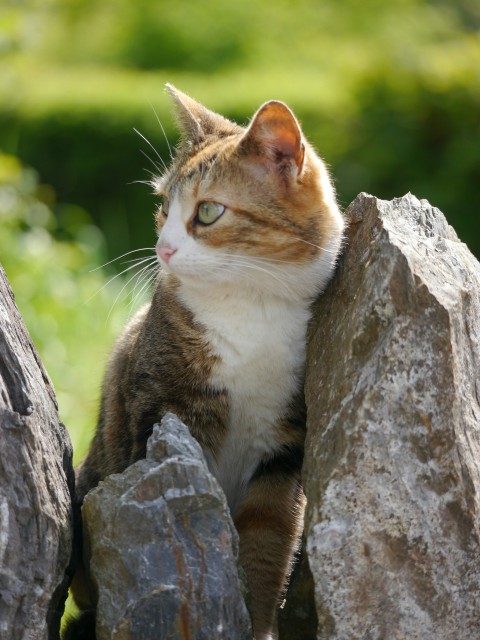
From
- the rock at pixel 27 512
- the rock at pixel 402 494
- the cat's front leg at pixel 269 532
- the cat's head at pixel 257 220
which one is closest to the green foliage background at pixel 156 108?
the cat's front leg at pixel 269 532

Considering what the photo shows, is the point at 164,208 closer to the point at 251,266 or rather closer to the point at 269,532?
the point at 251,266

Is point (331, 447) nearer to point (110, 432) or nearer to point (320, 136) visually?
point (110, 432)

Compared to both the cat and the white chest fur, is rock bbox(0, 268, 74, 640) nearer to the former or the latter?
the cat

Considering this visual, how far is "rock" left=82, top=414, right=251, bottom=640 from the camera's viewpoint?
225 cm

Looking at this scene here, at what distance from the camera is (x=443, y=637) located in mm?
2248

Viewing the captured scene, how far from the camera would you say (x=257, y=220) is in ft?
8.87

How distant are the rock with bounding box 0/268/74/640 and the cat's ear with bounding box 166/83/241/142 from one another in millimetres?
942

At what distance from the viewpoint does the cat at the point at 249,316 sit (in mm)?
2678

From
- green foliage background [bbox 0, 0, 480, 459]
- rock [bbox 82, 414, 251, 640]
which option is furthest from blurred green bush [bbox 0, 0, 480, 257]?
rock [bbox 82, 414, 251, 640]

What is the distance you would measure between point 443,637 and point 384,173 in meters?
5.38

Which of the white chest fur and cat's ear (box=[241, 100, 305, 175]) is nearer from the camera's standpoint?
cat's ear (box=[241, 100, 305, 175])

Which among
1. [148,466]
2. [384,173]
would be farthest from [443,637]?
[384,173]

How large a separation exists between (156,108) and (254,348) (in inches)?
209

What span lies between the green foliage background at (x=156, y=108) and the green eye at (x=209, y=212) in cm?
218
